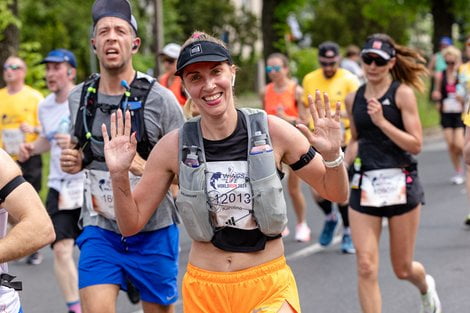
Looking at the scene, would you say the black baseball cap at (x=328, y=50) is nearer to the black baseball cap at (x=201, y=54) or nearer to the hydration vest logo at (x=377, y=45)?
the hydration vest logo at (x=377, y=45)

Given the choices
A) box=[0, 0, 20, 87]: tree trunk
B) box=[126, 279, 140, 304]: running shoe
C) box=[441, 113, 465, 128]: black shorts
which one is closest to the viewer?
box=[126, 279, 140, 304]: running shoe

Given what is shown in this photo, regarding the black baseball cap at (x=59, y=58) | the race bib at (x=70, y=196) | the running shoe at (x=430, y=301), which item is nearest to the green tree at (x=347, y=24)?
the black baseball cap at (x=59, y=58)

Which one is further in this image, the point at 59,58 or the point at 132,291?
the point at 59,58

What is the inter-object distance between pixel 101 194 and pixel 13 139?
484 centimetres

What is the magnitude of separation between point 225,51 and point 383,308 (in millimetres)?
3912

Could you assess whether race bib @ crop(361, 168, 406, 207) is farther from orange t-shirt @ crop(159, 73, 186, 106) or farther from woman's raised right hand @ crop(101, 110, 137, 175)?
orange t-shirt @ crop(159, 73, 186, 106)

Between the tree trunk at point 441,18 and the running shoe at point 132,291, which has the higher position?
the running shoe at point 132,291

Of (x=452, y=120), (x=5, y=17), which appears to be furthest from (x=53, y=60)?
(x=452, y=120)

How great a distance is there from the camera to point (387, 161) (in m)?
7.16

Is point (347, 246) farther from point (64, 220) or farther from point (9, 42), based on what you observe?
point (9, 42)

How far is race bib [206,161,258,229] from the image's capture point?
4.53m

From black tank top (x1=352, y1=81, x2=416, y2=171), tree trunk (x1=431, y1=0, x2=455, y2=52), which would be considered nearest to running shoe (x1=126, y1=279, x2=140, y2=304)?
black tank top (x1=352, y1=81, x2=416, y2=171)

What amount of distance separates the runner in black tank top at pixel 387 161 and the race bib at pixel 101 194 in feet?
6.01

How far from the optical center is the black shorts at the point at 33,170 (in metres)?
10.8
